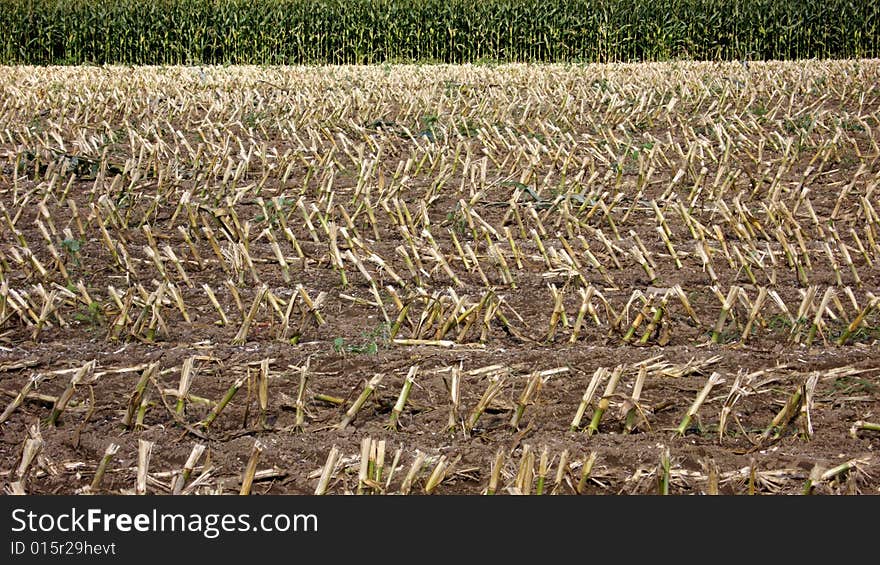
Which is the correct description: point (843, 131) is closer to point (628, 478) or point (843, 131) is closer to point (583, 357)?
point (583, 357)

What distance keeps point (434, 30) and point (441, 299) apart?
56.4 ft

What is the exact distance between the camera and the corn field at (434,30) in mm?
21391

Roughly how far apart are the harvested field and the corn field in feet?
36.3

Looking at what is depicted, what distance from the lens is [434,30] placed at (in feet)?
70.5

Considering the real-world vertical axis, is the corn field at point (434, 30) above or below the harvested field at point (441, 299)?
above

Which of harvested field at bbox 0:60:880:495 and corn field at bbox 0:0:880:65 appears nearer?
harvested field at bbox 0:60:880:495

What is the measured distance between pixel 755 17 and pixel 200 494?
2035cm

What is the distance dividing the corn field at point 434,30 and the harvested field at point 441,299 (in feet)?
36.3

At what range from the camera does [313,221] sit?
6953 mm

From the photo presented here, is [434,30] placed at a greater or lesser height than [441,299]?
greater

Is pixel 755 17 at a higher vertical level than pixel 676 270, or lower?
higher

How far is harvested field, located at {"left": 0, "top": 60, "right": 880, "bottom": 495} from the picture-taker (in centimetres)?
363

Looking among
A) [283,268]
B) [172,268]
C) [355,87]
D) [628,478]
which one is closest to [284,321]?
[283,268]

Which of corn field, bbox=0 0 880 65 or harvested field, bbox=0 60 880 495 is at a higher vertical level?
corn field, bbox=0 0 880 65
